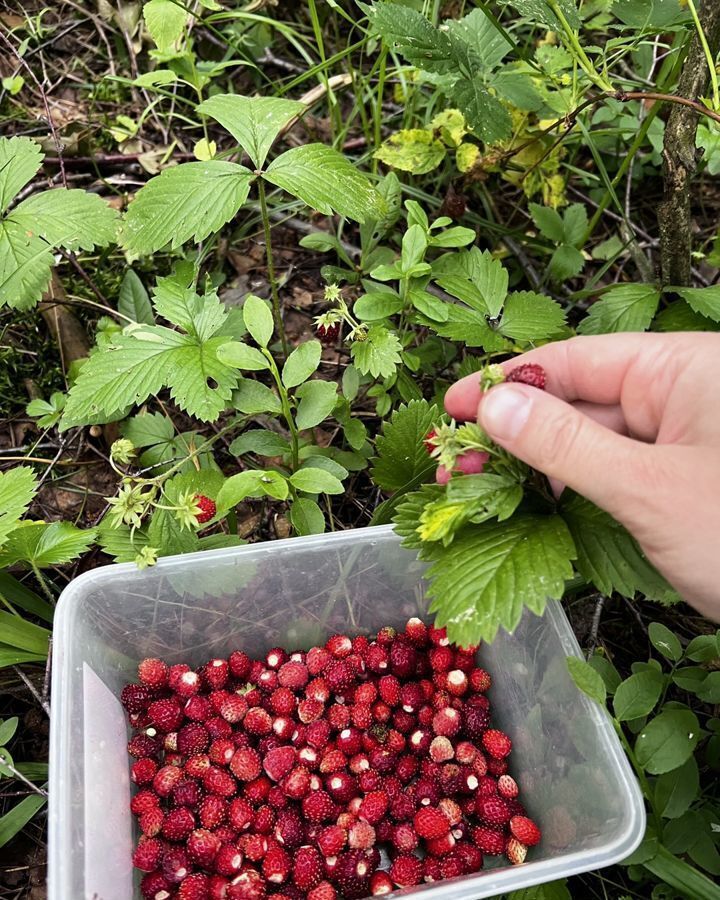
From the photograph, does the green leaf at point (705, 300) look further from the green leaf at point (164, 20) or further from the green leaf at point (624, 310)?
the green leaf at point (164, 20)

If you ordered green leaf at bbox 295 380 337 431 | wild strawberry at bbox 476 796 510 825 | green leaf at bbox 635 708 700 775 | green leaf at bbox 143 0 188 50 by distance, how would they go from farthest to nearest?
green leaf at bbox 143 0 188 50 → green leaf at bbox 295 380 337 431 → wild strawberry at bbox 476 796 510 825 → green leaf at bbox 635 708 700 775

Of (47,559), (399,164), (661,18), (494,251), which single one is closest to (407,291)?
(399,164)

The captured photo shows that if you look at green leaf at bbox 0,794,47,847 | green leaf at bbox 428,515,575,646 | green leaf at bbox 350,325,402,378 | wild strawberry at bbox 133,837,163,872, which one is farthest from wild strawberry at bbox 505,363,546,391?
green leaf at bbox 0,794,47,847

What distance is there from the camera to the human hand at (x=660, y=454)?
88 cm

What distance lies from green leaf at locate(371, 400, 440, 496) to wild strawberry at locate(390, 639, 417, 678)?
0.29m

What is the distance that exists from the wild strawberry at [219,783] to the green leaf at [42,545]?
44 centimetres

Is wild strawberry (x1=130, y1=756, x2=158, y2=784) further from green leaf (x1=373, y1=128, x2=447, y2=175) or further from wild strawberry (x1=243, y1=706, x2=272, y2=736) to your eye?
green leaf (x1=373, y1=128, x2=447, y2=175)

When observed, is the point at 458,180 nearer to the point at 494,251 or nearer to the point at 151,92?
the point at 494,251

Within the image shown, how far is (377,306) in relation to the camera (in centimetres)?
137

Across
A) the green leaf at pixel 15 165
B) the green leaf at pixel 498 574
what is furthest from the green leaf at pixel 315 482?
the green leaf at pixel 15 165

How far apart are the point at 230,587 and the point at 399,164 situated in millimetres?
987

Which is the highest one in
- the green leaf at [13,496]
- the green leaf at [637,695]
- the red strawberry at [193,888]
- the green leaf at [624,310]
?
the green leaf at [624,310]

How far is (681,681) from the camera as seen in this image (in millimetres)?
A: 1222

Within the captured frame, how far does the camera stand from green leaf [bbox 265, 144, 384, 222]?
1.27 m
